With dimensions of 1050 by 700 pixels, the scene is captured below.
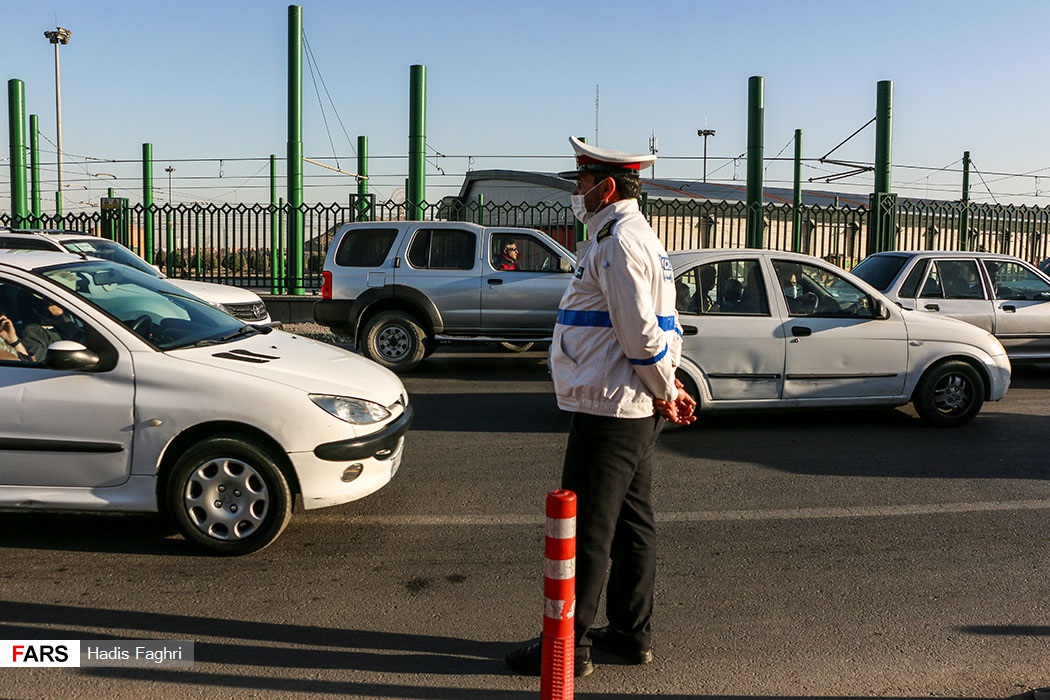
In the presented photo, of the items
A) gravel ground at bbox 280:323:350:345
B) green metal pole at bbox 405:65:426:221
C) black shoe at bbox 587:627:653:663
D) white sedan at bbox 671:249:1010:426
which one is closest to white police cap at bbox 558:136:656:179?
black shoe at bbox 587:627:653:663

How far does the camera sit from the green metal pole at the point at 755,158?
18.4 metres

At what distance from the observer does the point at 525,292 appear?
12.1m

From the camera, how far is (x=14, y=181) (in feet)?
74.4

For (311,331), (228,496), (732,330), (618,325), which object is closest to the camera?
(618,325)

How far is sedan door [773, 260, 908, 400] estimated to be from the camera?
8.09 m

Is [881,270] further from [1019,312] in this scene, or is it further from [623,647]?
[623,647]

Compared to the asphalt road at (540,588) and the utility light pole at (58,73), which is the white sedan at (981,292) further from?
the utility light pole at (58,73)

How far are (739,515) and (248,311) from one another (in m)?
7.59

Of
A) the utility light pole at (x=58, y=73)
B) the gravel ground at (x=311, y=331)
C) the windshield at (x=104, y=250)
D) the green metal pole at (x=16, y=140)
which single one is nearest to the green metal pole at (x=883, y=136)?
the gravel ground at (x=311, y=331)

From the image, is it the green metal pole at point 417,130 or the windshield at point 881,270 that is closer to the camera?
the windshield at point 881,270

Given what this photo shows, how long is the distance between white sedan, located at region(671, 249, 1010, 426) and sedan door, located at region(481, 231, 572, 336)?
3.88m

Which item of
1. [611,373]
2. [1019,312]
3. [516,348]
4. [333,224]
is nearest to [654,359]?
[611,373]

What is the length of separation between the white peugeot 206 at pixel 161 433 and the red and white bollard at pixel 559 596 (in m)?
2.18

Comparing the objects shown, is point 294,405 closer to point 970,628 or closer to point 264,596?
point 264,596
